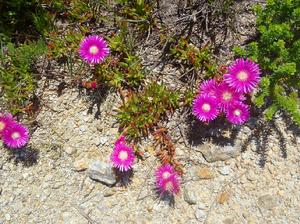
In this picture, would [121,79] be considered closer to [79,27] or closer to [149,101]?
[149,101]

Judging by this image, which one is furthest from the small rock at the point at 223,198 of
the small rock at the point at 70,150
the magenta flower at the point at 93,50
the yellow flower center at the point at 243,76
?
the magenta flower at the point at 93,50

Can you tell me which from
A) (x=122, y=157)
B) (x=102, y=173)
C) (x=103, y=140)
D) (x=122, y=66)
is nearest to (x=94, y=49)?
(x=122, y=66)

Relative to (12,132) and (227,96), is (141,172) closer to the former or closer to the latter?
(227,96)

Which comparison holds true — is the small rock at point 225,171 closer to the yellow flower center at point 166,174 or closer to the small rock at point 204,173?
the small rock at point 204,173

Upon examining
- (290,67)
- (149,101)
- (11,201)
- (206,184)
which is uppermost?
(290,67)

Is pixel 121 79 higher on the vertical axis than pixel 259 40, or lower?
lower

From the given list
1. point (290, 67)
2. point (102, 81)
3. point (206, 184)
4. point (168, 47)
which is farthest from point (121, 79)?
point (290, 67)
